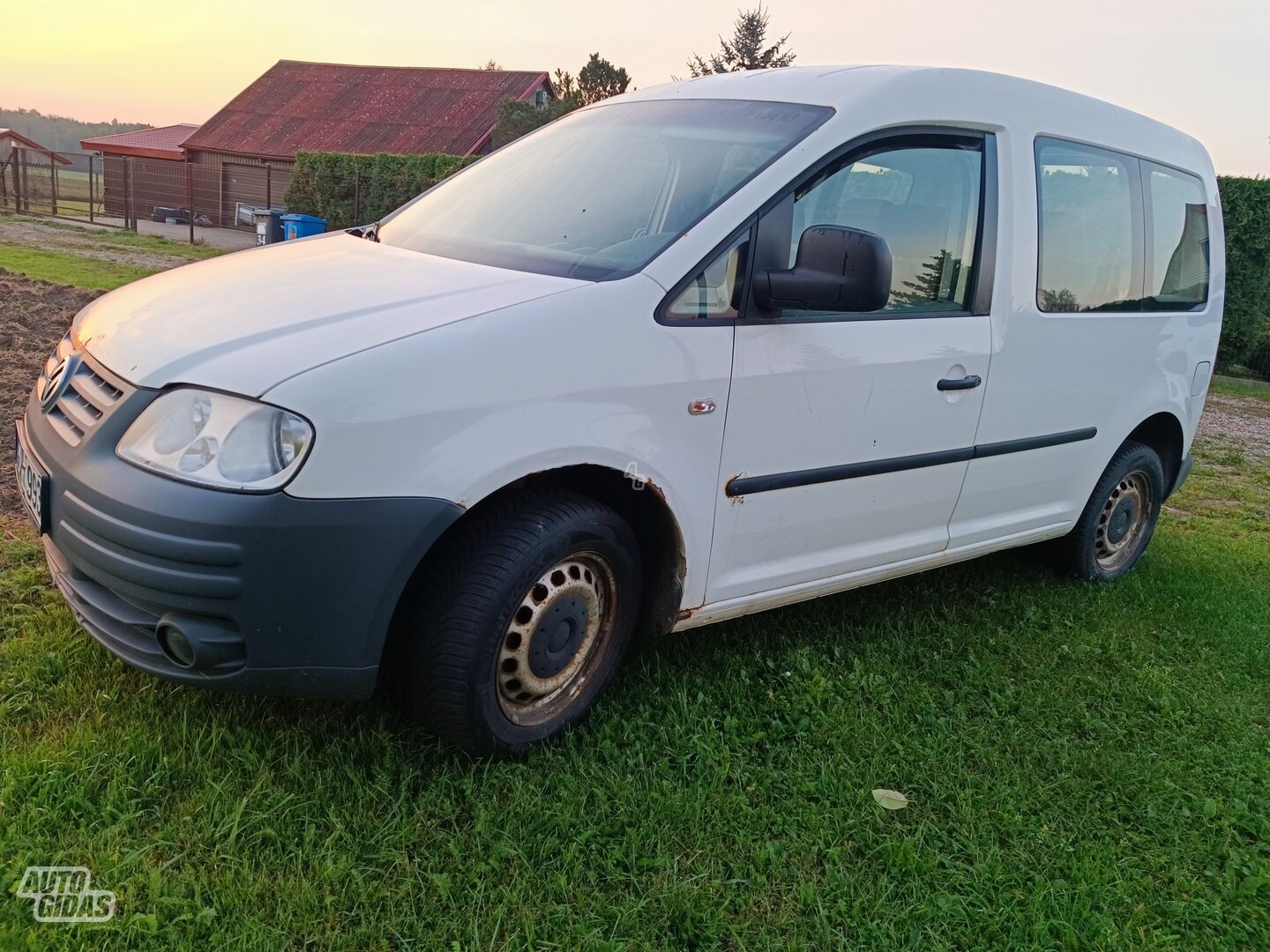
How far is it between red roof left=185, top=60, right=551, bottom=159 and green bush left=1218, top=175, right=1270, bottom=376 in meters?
19.5

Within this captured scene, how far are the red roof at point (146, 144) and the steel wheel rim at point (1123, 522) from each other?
32874 mm

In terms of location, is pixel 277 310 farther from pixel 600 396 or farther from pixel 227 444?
pixel 600 396

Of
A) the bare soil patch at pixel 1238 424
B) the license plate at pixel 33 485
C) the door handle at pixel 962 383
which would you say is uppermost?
the door handle at pixel 962 383

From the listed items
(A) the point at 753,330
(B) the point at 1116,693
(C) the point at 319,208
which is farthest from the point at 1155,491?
(C) the point at 319,208

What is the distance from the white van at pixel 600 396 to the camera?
2217mm

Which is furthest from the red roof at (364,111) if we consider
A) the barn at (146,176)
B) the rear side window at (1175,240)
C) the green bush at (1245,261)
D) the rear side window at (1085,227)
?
the rear side window at (1085,227)

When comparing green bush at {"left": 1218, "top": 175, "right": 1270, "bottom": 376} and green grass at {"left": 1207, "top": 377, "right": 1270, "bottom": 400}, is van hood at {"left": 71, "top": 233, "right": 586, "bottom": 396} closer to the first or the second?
green grass at {"left": 1207, "top": 377, "right": 1270, "bottom": 400}

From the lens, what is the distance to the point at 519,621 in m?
2.62

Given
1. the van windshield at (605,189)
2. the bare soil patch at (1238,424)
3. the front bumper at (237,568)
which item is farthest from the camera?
the bare soil patch at (1238,424)

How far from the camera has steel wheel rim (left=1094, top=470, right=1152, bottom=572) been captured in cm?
464

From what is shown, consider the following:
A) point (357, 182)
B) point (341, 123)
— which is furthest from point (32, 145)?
point (357, 182)

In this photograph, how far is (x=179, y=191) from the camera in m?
31.7

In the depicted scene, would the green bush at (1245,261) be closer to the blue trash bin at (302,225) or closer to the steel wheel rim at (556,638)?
the blue trash bin at (302,225)

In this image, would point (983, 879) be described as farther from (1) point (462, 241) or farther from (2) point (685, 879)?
(1) point (462, 241)
